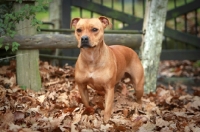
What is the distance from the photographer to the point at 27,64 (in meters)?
5.49

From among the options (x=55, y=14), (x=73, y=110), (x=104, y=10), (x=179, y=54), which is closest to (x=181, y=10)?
(x=179, y=54)

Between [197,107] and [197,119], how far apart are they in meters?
0.81

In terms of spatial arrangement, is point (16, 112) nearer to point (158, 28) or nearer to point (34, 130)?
point (34, 130)

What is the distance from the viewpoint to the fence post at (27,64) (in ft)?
17.6

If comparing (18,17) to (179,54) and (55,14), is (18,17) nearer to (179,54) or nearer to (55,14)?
(55,14)

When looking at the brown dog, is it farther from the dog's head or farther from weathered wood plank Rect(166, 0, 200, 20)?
weathered wood plank Rect(166, 0, 200, 20)

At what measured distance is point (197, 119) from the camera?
4918mm

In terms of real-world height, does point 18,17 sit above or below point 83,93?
above

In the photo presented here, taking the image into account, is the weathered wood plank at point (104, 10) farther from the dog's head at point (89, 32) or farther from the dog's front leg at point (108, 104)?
the dog's front leg at point (108, 104)

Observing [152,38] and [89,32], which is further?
[152,38]

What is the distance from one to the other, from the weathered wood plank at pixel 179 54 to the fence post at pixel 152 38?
1798mm

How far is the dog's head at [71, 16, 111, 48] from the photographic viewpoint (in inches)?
186

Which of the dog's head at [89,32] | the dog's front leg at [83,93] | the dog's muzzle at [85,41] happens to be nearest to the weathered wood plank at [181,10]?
the dog's head at [89,32]

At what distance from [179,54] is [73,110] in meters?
4.27
